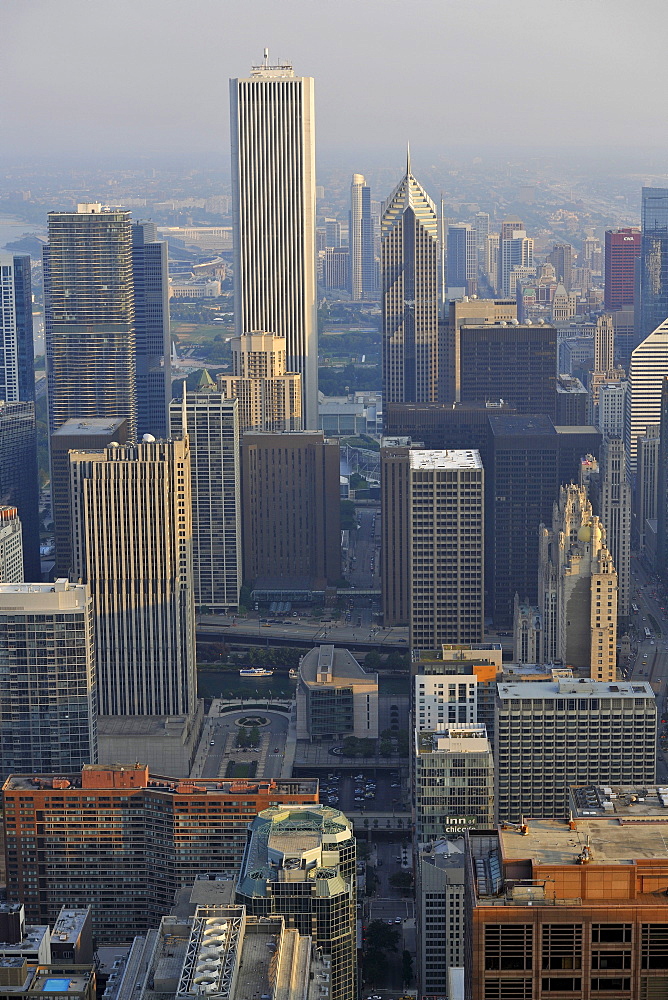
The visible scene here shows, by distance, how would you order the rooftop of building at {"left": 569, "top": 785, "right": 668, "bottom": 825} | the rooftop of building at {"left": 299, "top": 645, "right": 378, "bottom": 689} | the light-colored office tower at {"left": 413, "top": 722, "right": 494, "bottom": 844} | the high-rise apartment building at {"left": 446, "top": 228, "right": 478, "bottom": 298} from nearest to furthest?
the rooftop of building at {"left": 569, "top": 785, "right": 668, "bottom": 825} → the light-colored office tower at {"left": 413, "top": 722, "right": 494, "bottom": 844} → the rooftop of building at {"left": 299, "top": 645, "right": 378, "bottom": 689} → the high-rise apartment building at {"left": 446, "top": 228, "right": 478, "bottom": 298}

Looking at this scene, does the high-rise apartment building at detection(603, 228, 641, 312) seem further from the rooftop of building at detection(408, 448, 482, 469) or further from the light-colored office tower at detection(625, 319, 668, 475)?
the rooftop of building at detection(408, 448, 482, 469)

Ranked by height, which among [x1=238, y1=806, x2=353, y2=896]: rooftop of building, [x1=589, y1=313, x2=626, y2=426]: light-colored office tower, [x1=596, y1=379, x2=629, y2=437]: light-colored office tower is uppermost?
[x1=589, y1=313, x2=626, y2=426]: light-colored office tower

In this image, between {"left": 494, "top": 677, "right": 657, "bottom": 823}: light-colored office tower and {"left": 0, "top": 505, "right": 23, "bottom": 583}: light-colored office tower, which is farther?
{"left": 0, "top": 505, "right": 23, "bottom": 583}: light-colored office tower

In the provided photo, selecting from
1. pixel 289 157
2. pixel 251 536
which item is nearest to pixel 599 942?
pixel 251 536

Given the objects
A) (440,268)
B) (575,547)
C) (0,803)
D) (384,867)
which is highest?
(440,268)

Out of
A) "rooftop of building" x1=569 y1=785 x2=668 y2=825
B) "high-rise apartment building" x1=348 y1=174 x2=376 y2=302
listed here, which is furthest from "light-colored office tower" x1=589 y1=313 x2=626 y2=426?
"rooftop of building" x1=569 y1=785 x2=668 y2=825

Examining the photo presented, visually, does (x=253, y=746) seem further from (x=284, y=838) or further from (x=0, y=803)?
(x=284, y=838)

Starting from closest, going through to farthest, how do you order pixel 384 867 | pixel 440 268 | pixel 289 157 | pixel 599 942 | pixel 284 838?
pixel 599 942, pixel 284 838, pixel 384 867, pixel 289 157, pixel 440 268

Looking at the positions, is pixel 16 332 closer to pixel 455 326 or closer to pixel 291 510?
pixel 455 326

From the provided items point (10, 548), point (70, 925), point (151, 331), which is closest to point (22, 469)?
point (10, 548)
